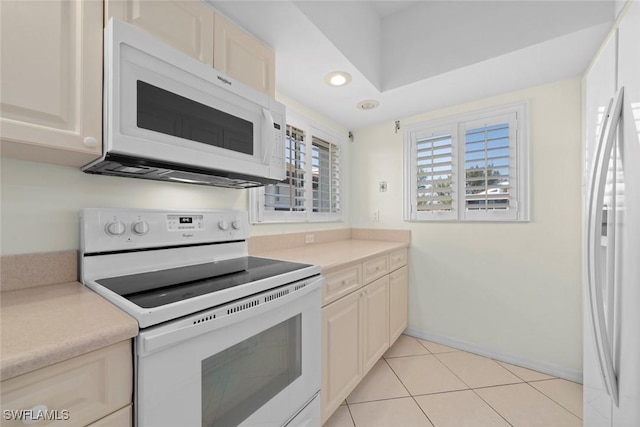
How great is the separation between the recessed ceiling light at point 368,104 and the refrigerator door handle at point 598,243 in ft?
5.13

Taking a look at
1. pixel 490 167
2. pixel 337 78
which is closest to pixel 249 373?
pixel 337 78

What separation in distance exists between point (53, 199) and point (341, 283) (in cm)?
134

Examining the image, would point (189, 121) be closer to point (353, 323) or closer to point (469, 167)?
point (353, 323)

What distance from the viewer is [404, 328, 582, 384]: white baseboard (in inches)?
73.0

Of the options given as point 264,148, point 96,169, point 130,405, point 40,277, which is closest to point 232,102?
→ point 264,148

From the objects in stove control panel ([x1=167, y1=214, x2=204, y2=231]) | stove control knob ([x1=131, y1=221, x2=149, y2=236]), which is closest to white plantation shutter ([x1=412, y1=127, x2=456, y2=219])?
stove control panel ([x1=167, y1=214, x2=204, y2=231])

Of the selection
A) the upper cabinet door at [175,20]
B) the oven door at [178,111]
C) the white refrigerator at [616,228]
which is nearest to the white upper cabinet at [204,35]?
the upper cabinet door at [175,20]

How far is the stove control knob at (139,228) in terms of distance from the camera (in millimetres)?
1147

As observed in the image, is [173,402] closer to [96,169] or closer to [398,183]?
[96,169]

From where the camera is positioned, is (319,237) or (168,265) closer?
(168,265)

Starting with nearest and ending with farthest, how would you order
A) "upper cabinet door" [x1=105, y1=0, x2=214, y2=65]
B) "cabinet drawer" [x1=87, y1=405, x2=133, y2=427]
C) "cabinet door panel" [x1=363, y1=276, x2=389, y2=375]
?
"cabinet drawer" [x1=87, y1=405, x2=133, y2=427] < "upper cabinet door" [x1=105, y1=0, x2=214, y2=65] < "cabinet door panel" [x1=363, y1=276, x2=389, y2=375]

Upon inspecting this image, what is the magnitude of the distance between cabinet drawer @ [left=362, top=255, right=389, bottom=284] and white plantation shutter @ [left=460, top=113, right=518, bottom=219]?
0.83 m

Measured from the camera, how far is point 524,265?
6.60 ft

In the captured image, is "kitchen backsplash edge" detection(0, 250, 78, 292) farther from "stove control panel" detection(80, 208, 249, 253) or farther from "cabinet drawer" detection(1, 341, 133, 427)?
"cabinet drawer" detection(1, 341, 133, 427)
